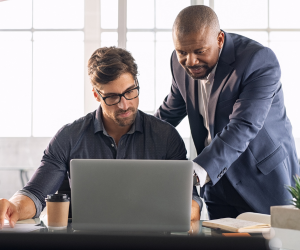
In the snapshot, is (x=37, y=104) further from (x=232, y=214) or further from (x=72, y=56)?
(x=232, y=214)

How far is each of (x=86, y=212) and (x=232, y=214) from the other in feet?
3.74

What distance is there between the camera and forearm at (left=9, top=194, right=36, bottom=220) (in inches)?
58.1

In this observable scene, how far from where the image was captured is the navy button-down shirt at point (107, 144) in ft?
6.15

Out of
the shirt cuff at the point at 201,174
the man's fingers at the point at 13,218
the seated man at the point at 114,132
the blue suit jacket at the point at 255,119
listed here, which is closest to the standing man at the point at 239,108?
the blue suit jacket at the point at 255,119

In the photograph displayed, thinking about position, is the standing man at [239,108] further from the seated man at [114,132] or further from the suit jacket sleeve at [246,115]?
the seated man at [114,132]

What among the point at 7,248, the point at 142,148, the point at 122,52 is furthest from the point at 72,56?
the point at 7,248

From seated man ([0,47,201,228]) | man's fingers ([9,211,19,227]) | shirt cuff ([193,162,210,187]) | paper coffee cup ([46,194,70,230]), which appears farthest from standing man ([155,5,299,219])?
man's fingers ([9,211,19,227])

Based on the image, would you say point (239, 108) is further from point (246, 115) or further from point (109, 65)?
point (109, 65)

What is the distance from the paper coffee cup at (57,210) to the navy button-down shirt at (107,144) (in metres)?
0.59

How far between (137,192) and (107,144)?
84 cm

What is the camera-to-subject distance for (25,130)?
3.41 m

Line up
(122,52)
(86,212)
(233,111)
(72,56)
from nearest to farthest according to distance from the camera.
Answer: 1. (86,212)
2. (233,111)
3. (122,52)
4. (72,56)

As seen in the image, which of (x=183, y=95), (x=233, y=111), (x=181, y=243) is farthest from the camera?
(x=183, y=95)

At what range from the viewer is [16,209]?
1.44 m
